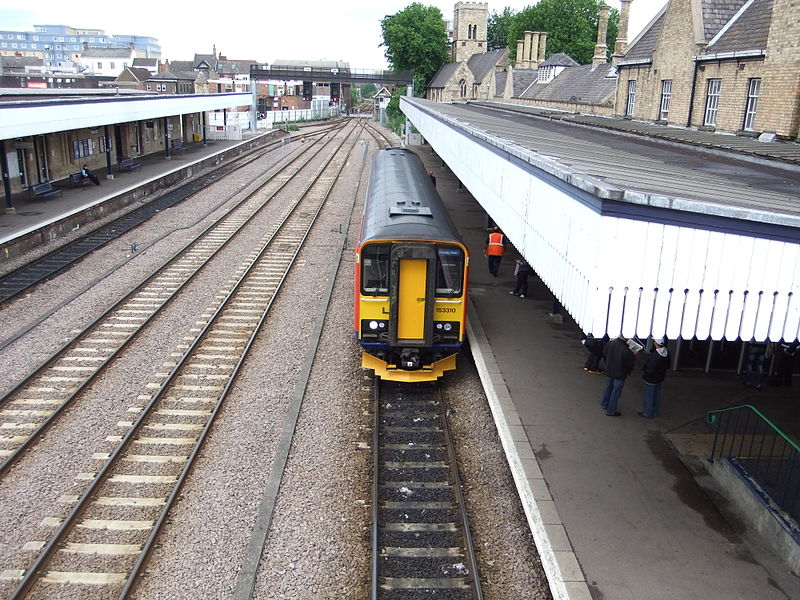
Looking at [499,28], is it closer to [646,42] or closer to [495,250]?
[646,42]

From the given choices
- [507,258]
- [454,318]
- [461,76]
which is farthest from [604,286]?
[461,76]

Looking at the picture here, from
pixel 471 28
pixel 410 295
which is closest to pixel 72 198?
pixel 410 295

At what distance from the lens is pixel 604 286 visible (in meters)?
5.84

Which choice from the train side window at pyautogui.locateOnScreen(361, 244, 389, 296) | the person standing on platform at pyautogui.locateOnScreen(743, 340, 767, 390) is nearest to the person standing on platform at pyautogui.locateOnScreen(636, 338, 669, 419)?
the person standing on platform at pyautogui.locateOnScreen(743, 340, 767, 390)

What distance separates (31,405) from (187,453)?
9.40ft

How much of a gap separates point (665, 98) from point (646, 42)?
14.0ft

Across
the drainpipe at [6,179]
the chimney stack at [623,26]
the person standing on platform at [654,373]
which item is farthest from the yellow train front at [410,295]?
the chimney stack at [623,26]

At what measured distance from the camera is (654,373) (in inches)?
351

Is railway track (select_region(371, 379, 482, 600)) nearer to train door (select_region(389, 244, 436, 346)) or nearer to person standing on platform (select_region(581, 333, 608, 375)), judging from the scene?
train door (select_region(389, 244, 436, 346))

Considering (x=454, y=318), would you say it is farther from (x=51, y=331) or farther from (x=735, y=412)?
(x=51, y=331)

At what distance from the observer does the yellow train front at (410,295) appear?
1011 centimetres

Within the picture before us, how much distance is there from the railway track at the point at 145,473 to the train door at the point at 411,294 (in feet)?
9.40

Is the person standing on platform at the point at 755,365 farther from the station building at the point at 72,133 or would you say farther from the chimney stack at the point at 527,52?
the chimney stack at the point at 527,52

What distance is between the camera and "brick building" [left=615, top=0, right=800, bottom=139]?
15.6m
